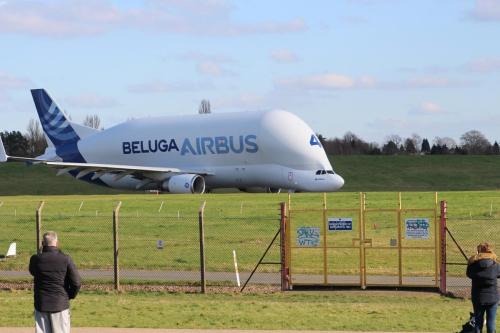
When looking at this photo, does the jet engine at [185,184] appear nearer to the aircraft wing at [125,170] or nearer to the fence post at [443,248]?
the aircraft wing at [125,170]

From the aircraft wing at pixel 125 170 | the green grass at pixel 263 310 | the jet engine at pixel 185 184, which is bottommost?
the green grass at pixel 263 310

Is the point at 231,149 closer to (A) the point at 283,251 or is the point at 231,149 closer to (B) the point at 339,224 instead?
(B) the point at 339,224

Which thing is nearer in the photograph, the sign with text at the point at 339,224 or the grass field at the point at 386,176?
the sign with text at the point at 339,224

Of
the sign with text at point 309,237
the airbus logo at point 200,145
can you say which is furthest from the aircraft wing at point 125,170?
the sign with text at point 309,237

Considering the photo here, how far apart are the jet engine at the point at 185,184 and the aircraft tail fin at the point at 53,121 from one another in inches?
479

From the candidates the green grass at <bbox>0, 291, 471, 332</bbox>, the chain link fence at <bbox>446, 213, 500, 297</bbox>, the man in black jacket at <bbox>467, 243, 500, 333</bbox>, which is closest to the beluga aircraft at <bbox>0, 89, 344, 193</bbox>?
the chain link fence at <bbox>446, 213, 500, 297</bbox>

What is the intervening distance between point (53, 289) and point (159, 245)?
12337mm

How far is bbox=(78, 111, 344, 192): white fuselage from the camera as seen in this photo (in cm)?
5819

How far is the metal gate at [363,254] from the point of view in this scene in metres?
20.7

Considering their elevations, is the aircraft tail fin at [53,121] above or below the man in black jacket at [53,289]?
above

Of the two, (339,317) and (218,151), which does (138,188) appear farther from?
(339,317)

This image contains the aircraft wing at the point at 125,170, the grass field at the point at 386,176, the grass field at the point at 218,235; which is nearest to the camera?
the grass field at the point at 218,235

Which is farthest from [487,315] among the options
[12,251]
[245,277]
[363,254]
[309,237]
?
[12,251]

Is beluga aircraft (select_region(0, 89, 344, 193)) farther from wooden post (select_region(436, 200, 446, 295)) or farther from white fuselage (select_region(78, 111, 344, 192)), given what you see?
wooden post (select_region(436, 200, 446, 295))
